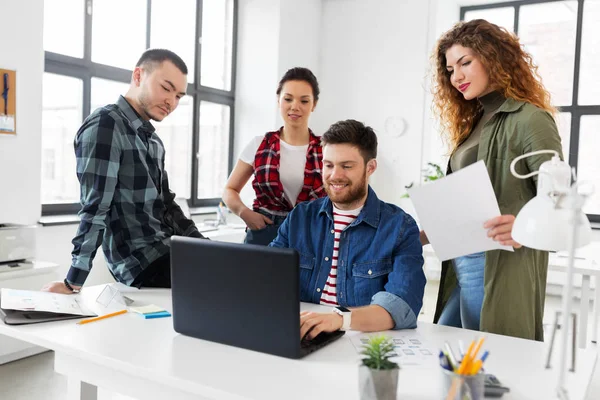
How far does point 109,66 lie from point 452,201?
372 centimetres

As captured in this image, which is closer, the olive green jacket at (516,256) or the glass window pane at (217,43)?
the olive green jacket at (516,256)

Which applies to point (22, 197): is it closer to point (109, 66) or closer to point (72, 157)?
point (72, 157)

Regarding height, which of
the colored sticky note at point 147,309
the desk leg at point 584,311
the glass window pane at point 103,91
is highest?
the glass window pane at point 103,91

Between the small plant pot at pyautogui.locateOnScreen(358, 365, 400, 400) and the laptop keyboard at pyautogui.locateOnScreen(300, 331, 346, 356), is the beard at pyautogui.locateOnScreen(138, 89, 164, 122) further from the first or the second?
the small plant pot at pyautogui.locateOnScreen(358, 365, 400, 400)

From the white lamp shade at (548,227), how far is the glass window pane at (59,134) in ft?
12.5

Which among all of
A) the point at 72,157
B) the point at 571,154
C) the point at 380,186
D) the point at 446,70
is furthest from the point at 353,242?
the point at 571,154

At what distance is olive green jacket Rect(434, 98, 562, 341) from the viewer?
1.67 meters

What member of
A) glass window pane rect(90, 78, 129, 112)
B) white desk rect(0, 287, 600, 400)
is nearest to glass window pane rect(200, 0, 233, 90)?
glass window pane rect(90, 78, 129, 112)

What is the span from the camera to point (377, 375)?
98 centimetres

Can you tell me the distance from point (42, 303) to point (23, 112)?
2213mm

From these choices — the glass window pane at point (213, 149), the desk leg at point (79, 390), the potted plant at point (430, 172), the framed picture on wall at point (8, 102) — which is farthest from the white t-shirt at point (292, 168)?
the glass window pane at point (213, 149)

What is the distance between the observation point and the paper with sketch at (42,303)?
1.48 meters

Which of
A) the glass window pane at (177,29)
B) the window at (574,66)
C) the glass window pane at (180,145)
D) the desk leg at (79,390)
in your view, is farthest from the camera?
the window at (574,66)

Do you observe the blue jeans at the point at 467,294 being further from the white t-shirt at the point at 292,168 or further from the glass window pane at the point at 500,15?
the glass window pane at the point at 500,15
